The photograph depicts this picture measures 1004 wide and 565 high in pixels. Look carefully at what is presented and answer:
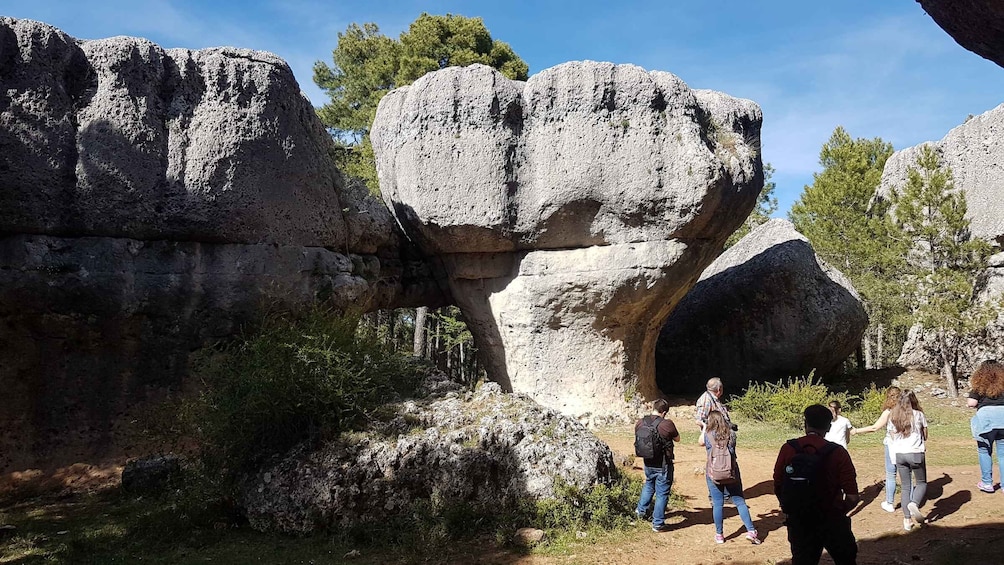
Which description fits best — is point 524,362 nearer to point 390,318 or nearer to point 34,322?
point 34,322

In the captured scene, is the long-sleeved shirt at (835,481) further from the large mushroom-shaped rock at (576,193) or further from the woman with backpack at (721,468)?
the large mushroom-shaped rock at (576,193)

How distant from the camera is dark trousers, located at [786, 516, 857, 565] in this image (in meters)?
3.94

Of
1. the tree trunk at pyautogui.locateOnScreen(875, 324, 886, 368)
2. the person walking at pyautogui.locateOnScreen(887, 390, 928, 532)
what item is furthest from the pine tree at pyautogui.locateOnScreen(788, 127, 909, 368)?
the person walking at pyautogui.locateOnScreen(887, 390, 928, 532)

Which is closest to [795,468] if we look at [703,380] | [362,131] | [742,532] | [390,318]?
[742,532]

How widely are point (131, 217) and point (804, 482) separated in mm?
9575

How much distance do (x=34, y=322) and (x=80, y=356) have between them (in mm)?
747

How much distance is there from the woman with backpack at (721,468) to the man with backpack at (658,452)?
344mm

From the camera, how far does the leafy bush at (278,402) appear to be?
279 inches

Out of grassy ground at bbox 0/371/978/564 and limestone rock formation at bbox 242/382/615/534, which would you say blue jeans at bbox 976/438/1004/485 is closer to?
grassy ground at bbox 0/371/978/564

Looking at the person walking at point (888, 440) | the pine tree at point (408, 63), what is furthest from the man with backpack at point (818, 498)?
the pine tree at point (408, 63)

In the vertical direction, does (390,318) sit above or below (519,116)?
below

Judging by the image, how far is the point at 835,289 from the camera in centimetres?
1620

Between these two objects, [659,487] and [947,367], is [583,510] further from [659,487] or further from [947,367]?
[947,367]

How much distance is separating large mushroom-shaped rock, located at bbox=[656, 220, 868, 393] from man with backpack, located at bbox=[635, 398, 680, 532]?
10902 millimetres
